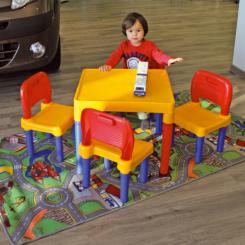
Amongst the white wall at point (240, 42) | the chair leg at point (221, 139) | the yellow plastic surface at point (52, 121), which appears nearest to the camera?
the yellow plastic surface at point (52, 121)

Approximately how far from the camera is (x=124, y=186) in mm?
2020

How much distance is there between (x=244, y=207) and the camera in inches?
80.3

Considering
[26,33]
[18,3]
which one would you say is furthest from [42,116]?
[18,3]

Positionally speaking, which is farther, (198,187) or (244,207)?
(198,187)

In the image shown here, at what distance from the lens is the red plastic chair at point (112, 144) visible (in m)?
1.92

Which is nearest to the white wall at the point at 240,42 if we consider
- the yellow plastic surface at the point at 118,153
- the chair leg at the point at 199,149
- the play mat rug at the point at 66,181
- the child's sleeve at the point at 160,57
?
the play mat rug at the point at 66,181

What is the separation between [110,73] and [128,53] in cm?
37

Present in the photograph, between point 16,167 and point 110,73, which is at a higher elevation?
point 110,73

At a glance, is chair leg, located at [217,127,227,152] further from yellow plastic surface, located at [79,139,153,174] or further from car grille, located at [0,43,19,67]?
car grille, located at [0,43,19,67]

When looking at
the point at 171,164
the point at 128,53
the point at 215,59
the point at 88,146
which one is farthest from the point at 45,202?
the point at 215,59

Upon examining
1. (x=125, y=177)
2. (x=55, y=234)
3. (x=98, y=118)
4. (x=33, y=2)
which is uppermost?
(x=33, y=2)

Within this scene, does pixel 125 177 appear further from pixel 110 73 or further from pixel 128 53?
pixel 128 53

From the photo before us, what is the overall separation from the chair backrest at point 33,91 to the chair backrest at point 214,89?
930 millimetres

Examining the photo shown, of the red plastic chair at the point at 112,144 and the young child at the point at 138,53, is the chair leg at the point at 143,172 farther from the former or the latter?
the young child at the point at 138,53
